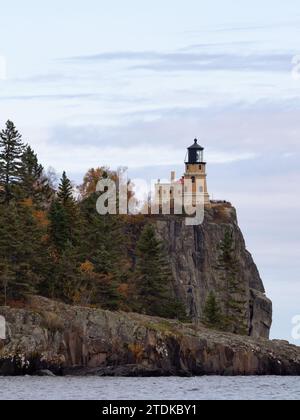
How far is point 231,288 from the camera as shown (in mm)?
159125

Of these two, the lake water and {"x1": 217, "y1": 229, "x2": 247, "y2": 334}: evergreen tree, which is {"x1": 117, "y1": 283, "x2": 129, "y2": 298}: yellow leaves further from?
the lake water

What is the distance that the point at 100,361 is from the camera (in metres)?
127

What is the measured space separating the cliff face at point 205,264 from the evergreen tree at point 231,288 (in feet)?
5.40

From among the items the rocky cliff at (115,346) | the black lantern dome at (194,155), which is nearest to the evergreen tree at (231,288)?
the rocky cliff at (115,346)

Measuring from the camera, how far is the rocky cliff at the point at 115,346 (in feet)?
399

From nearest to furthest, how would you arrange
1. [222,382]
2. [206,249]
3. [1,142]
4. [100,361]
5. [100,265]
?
1. [222,382]
2. [100,361]
3. [100,265]
4. [1,142]
5. [206,249]

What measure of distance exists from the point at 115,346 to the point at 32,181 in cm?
3913

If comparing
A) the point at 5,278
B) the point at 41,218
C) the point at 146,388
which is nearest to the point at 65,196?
the point at 41,218

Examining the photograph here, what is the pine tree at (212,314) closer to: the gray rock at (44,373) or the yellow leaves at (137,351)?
the yellow leaves at (137,351)

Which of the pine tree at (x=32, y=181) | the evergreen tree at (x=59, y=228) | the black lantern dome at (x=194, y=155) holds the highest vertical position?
the black lantern dome at (x=194, y=155)
